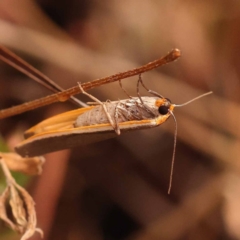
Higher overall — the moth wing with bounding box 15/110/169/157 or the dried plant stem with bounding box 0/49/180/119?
the dried plant stem with bounding box 0/49/180/119

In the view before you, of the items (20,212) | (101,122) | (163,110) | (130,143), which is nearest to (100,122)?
(101,122)

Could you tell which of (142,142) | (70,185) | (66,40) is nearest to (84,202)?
(70,185)

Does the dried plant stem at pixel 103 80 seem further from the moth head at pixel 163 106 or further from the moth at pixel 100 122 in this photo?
the moth head at pixel 163 106

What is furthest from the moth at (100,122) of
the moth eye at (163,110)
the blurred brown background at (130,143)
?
the blurred brown background at (130,143)

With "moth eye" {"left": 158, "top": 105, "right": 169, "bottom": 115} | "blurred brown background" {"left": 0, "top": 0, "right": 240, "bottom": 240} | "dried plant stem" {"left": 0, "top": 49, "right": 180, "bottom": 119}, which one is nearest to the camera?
"dried plant stem" {"left": 0, "top": 49, "right": 180, "bottom": 119}

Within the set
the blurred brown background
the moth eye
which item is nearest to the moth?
the moth eye

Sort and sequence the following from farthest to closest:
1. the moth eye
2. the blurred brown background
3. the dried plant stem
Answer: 1. the blurred brown background
2. the moth eye
3. the dried plant stem

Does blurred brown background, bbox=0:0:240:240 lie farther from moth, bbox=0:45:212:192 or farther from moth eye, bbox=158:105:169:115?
moth eye, bbox=158:105:169:115

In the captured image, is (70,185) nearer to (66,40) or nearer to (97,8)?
(66,40)
